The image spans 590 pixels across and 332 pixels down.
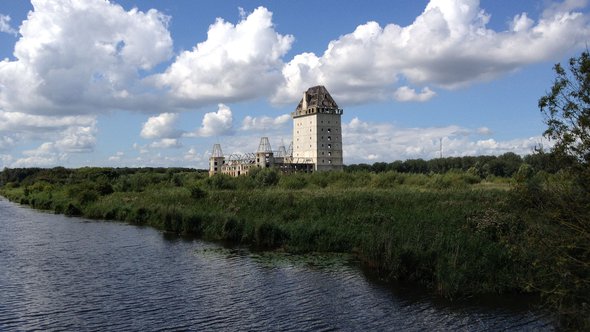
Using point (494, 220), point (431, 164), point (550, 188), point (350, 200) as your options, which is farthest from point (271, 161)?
point (550, 188)

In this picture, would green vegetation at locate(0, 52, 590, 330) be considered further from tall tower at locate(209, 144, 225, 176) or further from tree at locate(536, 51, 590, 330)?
tall tower at locate(209, 144, 225, 176)

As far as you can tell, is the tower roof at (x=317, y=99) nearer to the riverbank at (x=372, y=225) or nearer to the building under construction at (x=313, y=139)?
the building under construction at (x=313, y=139)

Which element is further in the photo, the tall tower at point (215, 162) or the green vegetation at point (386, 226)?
the tall tower at point (215, 162)

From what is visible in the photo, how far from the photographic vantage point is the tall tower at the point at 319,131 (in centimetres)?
15738

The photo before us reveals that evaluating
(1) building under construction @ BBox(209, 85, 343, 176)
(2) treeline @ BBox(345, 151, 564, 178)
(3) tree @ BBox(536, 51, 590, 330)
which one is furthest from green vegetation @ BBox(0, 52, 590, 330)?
(1) building under construction @ BBox(209, 85, 343, 176)

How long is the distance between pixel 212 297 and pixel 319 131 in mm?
140677

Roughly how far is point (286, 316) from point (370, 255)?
26.4 ft

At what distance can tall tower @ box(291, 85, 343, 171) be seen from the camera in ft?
516

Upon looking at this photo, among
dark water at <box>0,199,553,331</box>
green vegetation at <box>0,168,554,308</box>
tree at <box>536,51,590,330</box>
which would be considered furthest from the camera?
green vegetation at <box>0,168,554,308</box>

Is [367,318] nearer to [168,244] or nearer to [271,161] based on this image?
[168,244]

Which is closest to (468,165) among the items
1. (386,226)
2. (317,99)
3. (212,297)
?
(317,99)

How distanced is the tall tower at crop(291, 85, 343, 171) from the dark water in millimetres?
128926

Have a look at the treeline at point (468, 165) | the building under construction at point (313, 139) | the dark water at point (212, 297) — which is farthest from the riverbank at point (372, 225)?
the building under construction at point (313, 139)

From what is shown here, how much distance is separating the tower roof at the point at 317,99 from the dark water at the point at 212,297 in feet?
444
